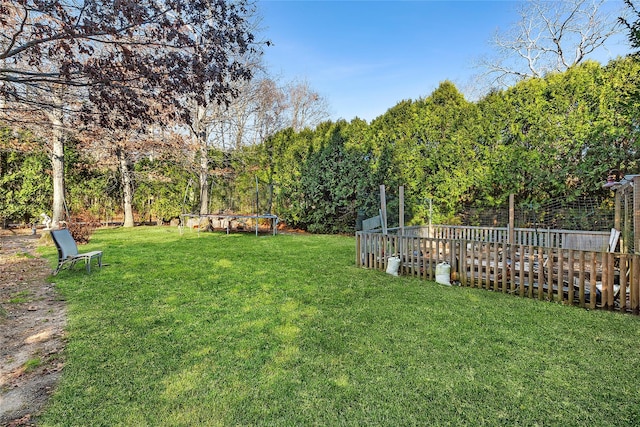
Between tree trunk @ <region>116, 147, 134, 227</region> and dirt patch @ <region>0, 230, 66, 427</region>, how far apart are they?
9.96 meters

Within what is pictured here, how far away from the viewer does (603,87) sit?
731cm

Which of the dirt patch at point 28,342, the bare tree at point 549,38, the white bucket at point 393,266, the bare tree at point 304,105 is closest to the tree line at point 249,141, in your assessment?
the dirt patch at point 28,342

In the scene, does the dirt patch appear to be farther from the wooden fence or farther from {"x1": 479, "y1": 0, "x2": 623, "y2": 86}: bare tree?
{"x1": 479, "y1": 0, "x2": 623, "y2": 86}: bare tree

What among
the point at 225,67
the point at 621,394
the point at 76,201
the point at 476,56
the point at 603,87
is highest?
the point at 476,56

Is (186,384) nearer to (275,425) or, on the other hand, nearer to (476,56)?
(275,425)

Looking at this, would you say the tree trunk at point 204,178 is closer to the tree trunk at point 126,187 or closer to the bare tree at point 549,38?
the tree trunk at point 126,187

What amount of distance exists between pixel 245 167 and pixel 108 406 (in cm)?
1490

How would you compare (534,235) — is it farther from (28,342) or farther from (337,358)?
(28,342)

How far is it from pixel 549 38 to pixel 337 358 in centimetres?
2065

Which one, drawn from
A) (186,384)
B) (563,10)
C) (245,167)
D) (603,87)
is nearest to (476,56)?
(563,10)

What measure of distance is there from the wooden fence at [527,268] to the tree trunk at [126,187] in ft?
44.2

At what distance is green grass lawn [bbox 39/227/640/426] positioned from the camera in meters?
2.17

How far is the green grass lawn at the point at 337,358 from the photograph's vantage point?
7.11 feet

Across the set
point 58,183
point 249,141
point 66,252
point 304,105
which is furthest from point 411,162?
point 304,105
